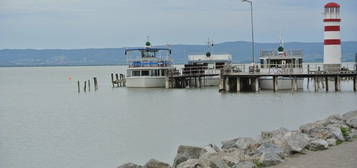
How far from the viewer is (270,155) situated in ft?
45.4

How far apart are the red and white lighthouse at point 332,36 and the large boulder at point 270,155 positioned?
37213 millimetres

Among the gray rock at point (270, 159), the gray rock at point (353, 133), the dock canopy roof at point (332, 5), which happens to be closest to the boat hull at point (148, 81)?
the dock canopy roof at point (332, 5)

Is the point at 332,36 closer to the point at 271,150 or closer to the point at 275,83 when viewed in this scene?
the point at 275,83

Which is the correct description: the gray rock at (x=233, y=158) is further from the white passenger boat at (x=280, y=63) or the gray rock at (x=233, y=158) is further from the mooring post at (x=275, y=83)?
the white passenger boat at (x=280, y=63)

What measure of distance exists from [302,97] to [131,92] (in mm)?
19466

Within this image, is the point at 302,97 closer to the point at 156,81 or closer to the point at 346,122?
the point at 156,81

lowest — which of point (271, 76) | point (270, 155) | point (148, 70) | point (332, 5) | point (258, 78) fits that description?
point (270, 155)

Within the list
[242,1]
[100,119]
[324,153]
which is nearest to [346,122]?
[324,153]

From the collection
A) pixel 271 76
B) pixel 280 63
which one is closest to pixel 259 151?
pixel 271 76

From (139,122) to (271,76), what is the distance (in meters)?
19.2

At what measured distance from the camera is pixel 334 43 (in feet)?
166

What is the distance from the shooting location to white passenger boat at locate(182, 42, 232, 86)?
62.2 meters

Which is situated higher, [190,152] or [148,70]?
[148,70]

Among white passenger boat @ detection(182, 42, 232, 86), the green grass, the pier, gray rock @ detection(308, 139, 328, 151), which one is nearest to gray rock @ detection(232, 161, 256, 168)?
gray rock @ detection(308, 139, 328, 151)
